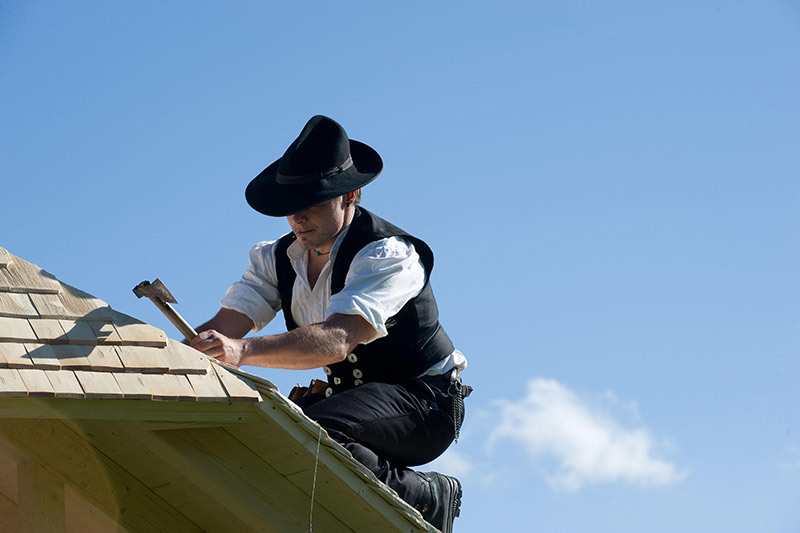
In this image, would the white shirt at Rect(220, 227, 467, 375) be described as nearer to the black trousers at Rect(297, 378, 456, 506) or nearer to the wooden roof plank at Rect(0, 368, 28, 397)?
the black trousers at Rect(297, 378, 456, 506)

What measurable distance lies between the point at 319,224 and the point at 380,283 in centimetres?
51

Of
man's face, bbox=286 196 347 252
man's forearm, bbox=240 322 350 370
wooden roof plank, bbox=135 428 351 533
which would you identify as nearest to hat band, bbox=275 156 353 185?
man's face, bbox=286 196 347 252

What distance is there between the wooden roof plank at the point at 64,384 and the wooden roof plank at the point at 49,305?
27 centimetres

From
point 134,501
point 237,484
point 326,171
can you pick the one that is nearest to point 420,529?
point 237,484

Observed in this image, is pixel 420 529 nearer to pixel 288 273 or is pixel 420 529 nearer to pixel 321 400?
pixel 321 400

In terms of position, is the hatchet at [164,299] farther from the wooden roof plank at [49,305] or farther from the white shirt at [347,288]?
the white shirt at [347,288]

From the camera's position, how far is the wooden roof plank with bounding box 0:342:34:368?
3.62m

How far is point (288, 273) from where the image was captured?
18.2 ft

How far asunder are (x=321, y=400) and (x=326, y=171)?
1076 mm

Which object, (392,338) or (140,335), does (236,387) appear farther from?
(392,338)

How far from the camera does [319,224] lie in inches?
207

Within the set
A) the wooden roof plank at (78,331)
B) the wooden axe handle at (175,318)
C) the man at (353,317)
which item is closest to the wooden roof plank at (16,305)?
the wooden roof plank at (78,331)

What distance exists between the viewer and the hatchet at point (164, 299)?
4230 millimetres

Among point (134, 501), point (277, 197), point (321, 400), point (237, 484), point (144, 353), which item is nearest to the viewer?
point (144, 353)
